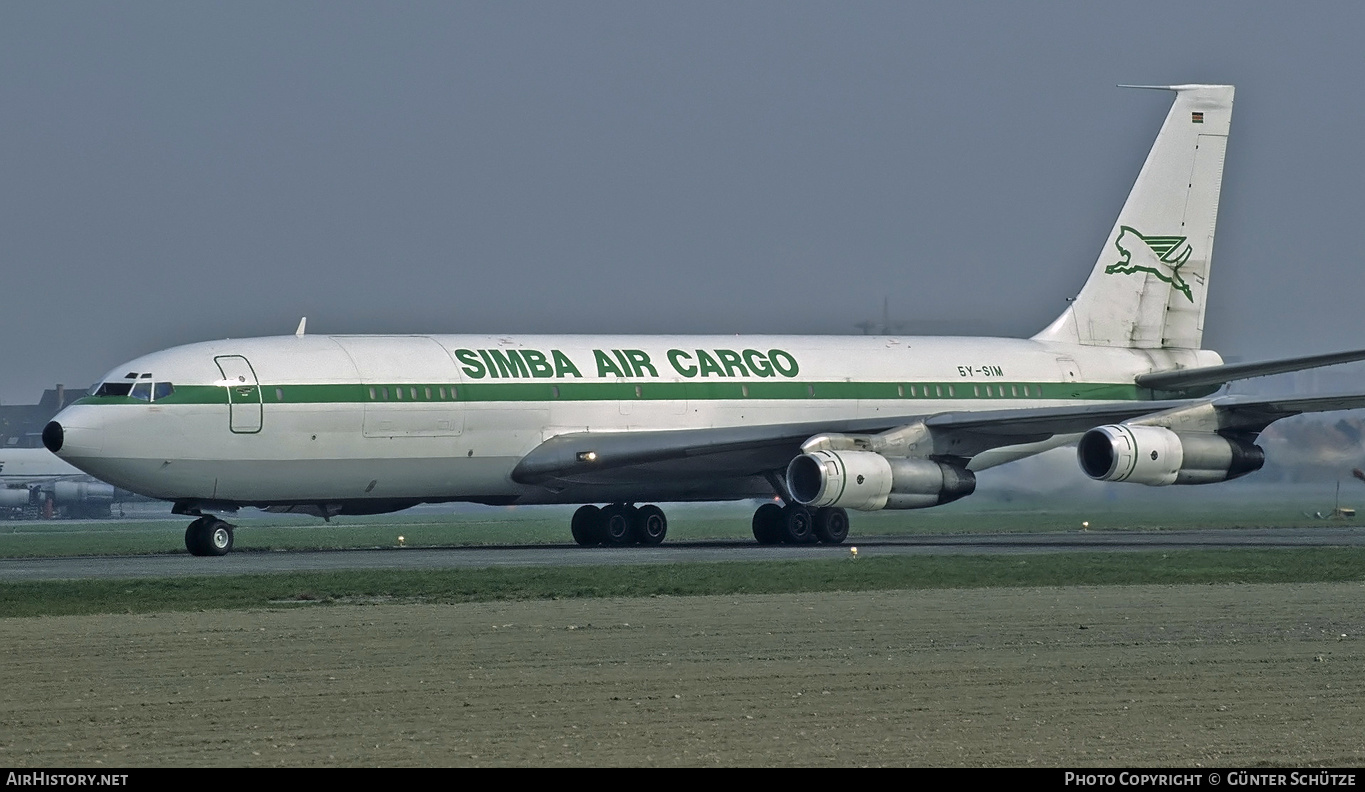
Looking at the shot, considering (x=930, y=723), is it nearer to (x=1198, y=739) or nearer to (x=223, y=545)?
(x=1198, y=739)

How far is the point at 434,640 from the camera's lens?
1777 centimetres

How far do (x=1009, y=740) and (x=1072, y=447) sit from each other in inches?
1184

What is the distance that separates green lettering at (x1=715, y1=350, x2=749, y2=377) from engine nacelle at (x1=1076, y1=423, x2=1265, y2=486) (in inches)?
274

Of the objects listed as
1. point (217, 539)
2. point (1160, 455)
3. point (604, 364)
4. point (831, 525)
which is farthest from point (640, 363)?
point (1160, 455)

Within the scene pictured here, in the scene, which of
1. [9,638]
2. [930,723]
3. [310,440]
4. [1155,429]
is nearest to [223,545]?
[310,440]

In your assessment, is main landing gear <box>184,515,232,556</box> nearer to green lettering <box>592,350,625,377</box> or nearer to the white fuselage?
the white fuselage

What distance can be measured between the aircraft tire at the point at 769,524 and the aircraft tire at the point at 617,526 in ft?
8.20

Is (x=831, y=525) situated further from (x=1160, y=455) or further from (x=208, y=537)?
(x=208, y=537)

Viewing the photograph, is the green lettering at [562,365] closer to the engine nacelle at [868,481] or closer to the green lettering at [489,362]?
the green lettering at [489,362]

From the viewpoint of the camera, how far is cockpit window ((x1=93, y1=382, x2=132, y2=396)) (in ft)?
102

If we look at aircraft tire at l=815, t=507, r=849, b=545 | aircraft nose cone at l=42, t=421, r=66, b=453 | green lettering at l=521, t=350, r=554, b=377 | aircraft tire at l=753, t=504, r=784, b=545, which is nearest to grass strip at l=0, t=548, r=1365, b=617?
aircraft nose cone at l=42, t=421, r=66, b=453

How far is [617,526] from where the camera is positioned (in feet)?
123

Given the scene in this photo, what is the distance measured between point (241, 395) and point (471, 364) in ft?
14.9
